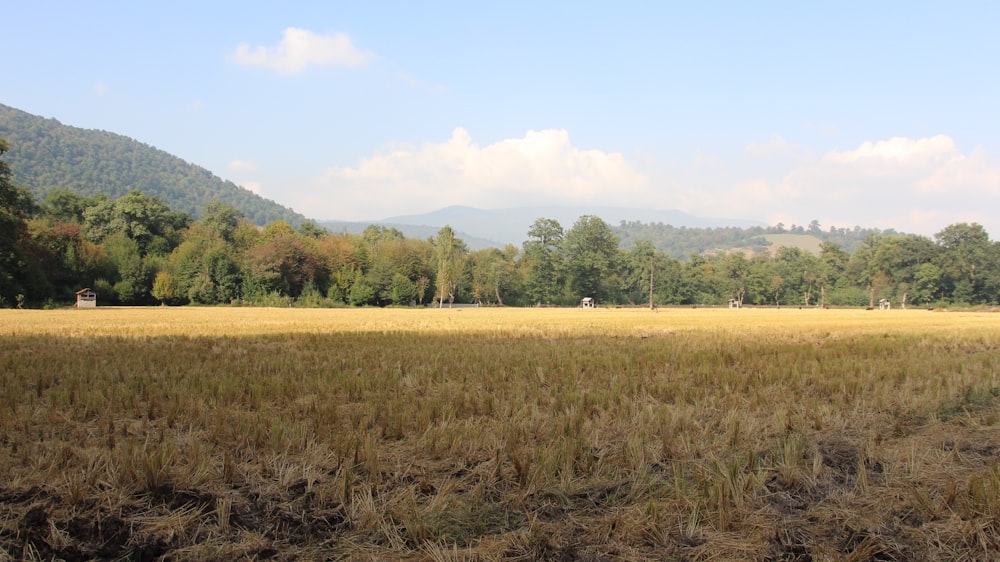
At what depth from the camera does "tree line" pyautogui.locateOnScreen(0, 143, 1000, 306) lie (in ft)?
228

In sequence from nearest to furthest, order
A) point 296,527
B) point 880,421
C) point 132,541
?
point 132,541, point 296,527, point 880,421

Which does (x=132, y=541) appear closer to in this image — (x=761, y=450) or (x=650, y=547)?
(x=650, y=547)

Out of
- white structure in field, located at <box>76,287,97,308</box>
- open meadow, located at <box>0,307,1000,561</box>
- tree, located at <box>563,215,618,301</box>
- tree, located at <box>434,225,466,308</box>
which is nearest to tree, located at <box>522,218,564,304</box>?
tree, located at <box>563,215,618,301</box>

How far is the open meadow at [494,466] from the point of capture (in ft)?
11.8

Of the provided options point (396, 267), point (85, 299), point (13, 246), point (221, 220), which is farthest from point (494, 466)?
point (221, 220)

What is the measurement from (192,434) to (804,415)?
7092 millimetres

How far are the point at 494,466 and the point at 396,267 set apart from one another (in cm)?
8932

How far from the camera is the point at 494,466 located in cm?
488

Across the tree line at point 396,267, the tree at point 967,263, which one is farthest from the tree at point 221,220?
the tree at point 967,263

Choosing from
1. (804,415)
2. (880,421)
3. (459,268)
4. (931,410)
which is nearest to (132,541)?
(804,415)

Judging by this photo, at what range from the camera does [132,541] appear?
3.52 meters

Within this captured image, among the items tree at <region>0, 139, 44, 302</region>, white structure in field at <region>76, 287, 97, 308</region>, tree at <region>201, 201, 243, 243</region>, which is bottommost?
white structure in field at <region>76, 287, 97, 308</region>

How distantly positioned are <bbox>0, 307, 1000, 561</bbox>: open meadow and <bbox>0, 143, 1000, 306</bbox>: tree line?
54.8 metres

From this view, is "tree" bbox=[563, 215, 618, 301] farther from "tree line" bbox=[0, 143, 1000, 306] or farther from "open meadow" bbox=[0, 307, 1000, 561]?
"open meadow" bbox=[0, 307, 1000, 561]
